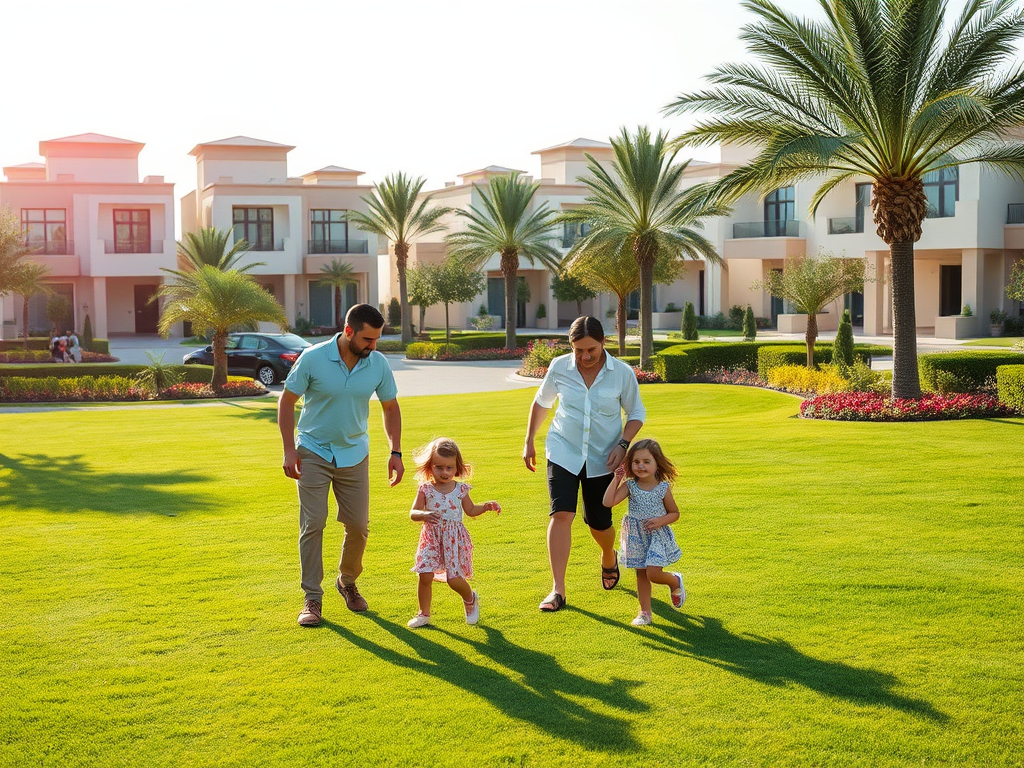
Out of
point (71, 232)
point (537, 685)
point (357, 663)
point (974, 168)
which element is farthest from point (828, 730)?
point (71, 232)

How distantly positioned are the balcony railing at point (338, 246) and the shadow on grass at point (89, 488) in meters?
42.7

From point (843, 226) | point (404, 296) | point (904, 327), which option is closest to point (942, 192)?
point (843, 226)

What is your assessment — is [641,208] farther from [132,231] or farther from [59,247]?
[59,247]

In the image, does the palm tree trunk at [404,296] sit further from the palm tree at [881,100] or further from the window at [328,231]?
the palm tree at [881,100]

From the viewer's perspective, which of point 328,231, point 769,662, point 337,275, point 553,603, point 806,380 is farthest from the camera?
point 328,231

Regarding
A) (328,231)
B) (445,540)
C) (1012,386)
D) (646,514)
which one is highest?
(328,231)

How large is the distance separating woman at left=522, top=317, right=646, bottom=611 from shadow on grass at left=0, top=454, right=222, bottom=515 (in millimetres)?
5022

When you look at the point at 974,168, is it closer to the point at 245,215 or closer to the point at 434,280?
the point at 434,280

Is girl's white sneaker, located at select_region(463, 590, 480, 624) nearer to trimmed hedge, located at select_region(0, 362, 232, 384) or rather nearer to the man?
the man

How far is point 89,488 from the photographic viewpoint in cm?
1170

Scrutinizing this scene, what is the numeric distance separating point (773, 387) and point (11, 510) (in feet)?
54.7

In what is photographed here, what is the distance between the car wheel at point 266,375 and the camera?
29702 millimetres

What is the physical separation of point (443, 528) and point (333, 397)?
101 centimetres

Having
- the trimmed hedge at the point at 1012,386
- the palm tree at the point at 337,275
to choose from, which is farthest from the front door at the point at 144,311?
the trimmed hedge at the point at 1012,386
